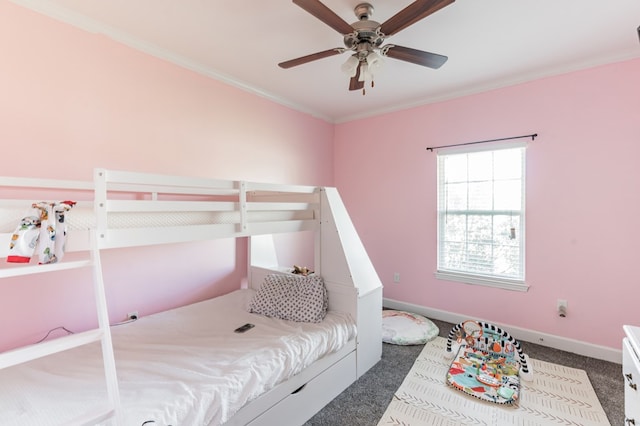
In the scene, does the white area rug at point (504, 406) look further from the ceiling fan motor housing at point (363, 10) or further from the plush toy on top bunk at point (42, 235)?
the ceiling fan motor housing at point (363, 10)

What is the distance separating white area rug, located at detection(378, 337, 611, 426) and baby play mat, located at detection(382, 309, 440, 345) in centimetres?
45

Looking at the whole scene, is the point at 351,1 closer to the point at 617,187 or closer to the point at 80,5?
the point at 80,5

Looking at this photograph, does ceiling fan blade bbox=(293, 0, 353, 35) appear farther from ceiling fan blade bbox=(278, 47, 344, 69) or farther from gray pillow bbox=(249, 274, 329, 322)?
gray pillow bbox=(249, 274, 329, 322)

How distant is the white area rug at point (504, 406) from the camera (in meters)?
1.76

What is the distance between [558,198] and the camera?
8.64ft

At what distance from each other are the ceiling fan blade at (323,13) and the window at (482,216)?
6.75 ft

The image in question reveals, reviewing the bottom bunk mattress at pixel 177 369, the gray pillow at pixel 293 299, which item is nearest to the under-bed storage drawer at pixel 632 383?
the bottom bunk mattress at pixel 177 369

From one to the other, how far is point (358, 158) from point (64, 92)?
9.77 feet

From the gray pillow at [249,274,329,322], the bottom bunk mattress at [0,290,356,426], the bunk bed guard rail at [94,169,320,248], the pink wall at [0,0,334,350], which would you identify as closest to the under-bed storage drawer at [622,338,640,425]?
the bottom bunk mattress at [0,290,356,426]

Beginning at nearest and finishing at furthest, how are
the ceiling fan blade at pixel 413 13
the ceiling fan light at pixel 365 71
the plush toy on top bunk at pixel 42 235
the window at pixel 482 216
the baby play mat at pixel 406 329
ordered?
the plush toy on top bunk at pixel 42 235 < the ceiling fan blade at pixel 413 13 < the ceiling fan light at pixel 365 71 < the baby play mat at pixel 406 329 < the window at pixel 482 216

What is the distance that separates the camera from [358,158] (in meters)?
3.95

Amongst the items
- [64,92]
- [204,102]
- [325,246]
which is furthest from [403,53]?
[64,92]

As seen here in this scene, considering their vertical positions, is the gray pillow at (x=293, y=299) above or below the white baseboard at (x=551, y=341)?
above

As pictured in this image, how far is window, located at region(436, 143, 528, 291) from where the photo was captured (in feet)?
9.39
